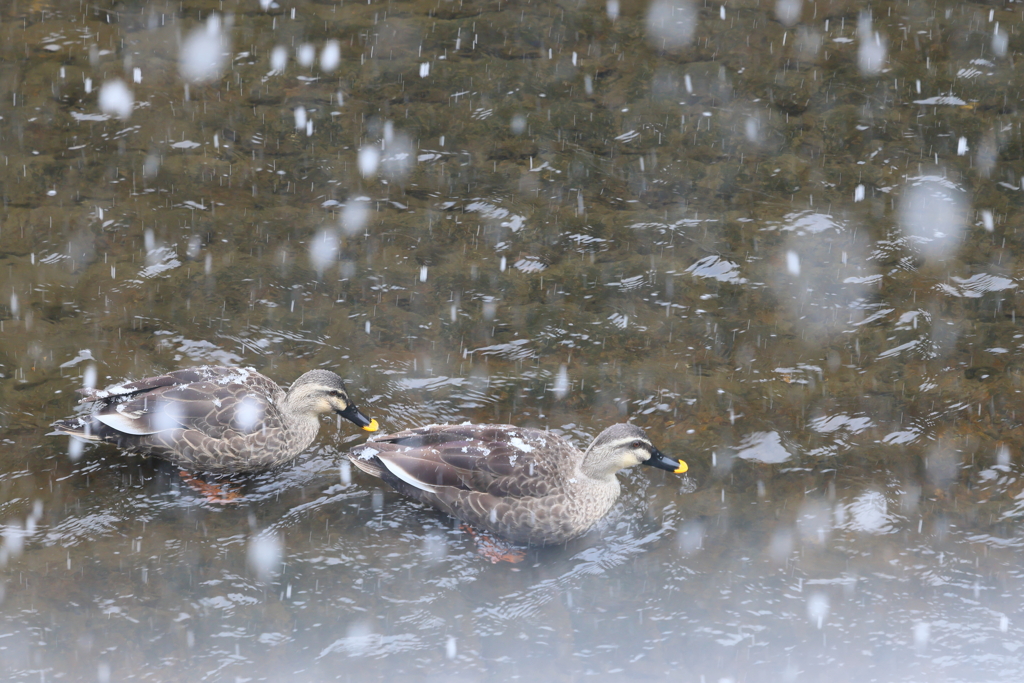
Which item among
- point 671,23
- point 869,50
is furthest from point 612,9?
point 869,50

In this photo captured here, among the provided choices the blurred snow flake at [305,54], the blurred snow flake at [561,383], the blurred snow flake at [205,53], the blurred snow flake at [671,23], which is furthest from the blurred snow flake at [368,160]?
the blurred snow flake at [671,23]

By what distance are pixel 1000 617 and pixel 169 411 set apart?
16.8ft

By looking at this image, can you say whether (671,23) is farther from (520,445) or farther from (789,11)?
(520,445)

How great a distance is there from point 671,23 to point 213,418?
6.82 metres

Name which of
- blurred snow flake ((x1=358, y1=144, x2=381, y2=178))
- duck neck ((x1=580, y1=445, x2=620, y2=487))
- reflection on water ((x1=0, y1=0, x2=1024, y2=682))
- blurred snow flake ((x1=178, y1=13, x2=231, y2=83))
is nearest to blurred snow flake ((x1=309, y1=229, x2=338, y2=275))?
reflection on water ((x1=0, y1=0, x2=1024, y2=682))

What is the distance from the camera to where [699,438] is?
20.2 ft

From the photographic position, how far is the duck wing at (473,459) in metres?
5.42

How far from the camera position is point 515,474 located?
5.43 metres

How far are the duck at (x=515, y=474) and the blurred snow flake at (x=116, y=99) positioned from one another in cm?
506

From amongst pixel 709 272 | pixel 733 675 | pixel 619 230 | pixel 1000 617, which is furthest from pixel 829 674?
pixel 619 230

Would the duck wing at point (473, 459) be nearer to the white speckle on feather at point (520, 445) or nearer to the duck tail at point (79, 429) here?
the white speckle on feather at point (520, 445)

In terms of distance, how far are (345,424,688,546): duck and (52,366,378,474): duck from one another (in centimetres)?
48

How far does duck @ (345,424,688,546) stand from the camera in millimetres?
5379

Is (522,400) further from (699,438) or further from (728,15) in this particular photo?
(728,15)
